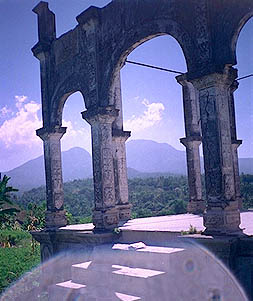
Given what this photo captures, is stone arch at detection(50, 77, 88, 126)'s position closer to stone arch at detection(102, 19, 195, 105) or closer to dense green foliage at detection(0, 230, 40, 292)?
stone arch at detection(102, 19, 195, 105)

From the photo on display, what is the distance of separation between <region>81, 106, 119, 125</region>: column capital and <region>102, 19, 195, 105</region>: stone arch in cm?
21

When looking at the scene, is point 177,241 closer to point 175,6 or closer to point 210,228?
point 210,228

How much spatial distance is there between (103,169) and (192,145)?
3.66 m

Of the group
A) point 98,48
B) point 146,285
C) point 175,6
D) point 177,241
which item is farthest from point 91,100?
point 146,285

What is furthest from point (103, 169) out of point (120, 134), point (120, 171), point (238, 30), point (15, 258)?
point (15, 258)

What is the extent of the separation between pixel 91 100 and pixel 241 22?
437 centimetres

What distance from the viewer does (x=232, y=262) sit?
663 centimetres

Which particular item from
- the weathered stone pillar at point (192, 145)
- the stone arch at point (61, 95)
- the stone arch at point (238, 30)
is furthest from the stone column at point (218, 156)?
the weathered stone pillar at point (192, 145)

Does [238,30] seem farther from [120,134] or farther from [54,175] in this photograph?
[54,175]

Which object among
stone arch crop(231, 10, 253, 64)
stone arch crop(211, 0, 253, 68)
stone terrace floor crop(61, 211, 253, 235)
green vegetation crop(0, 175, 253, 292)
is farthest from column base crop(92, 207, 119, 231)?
stone arch crop(231, 10, 253, 64)

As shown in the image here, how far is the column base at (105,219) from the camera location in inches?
381

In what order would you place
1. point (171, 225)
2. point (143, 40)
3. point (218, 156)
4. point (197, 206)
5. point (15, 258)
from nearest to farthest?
point (218, 156) → point (143, 40) → point (171, 225) → point (197, 206) → point (15, 258)

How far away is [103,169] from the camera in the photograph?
32.5ft

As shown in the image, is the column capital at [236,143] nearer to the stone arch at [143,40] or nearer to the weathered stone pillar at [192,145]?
the weathered stone pillar at [192,145]
